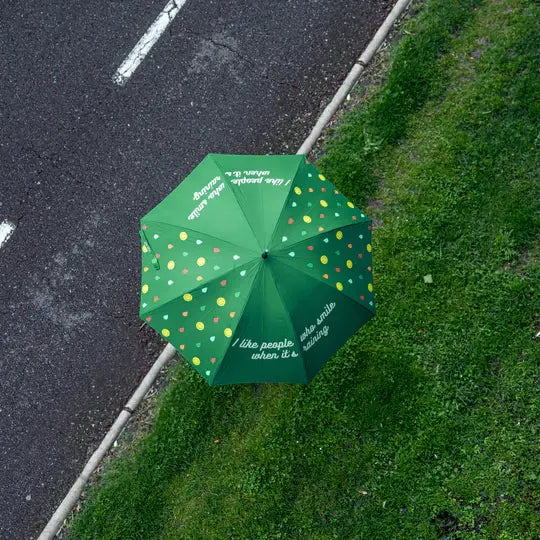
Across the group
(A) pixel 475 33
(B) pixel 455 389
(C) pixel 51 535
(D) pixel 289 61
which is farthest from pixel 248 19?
(C) pixel 51 535

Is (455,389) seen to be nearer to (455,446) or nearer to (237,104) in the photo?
(455,446)

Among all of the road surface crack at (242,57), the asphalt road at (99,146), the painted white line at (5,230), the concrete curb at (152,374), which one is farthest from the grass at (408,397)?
the painted white line at (5,230)

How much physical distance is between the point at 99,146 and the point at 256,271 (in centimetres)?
312

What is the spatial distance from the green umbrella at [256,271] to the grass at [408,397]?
4.34 feet

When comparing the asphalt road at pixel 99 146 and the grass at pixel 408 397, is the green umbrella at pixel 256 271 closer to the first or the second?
the grass at pixel 408 397

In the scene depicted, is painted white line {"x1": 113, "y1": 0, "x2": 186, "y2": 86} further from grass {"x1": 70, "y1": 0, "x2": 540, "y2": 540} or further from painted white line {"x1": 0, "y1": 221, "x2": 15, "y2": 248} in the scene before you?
grass {"x1": 70, "y1": 0, "x2": 540, "y2": 540}

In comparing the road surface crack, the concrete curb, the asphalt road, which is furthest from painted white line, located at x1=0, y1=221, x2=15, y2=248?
the road surface crack

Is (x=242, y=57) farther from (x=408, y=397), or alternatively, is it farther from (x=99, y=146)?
→ (x=408, y=397)

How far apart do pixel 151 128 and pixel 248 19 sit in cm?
153

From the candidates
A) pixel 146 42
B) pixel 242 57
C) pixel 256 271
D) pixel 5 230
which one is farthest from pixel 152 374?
pixel 146 42

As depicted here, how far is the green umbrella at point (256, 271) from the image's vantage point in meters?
4.23

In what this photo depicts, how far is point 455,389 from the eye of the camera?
18.5 feet

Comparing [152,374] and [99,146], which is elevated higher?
[99,146]

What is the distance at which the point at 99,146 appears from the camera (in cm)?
650
